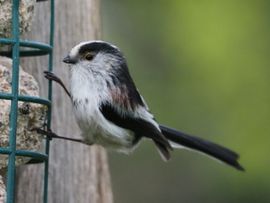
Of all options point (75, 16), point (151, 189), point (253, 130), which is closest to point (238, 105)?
point (253, 130)

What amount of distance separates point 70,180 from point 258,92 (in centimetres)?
227

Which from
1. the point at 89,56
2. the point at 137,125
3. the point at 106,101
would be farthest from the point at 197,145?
the point at 89,56

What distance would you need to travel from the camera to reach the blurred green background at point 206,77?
652 centimetres

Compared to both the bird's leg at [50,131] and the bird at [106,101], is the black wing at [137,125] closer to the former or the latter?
the bird at [106,101]

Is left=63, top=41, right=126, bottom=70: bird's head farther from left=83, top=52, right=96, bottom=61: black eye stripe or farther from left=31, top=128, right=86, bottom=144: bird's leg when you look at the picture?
left=31, top=128, right=86, bottom=144: bird's leg

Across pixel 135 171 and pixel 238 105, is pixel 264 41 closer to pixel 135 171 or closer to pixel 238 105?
pixel 238 105

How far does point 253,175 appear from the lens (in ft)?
21.5

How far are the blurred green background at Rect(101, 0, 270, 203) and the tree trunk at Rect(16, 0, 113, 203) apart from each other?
1733mm

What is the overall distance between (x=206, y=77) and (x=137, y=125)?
1.96 meters

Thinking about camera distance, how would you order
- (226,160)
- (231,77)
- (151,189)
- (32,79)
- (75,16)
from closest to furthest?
(32,79)
(75,16)
(226,160)
(231,77)
(151,189)

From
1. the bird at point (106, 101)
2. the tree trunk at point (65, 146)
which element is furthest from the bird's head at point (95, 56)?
the tree trunk at point (65, 146)

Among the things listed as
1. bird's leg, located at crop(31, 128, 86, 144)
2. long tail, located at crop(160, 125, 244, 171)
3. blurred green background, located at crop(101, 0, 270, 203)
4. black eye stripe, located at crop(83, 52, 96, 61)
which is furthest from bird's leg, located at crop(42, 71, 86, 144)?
blurred green background, located at crop(101, 0, 270, 203)

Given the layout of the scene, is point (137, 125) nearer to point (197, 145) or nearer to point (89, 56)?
point (89, 56)

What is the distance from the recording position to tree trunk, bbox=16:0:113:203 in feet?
14.9
